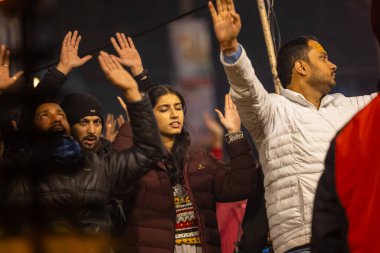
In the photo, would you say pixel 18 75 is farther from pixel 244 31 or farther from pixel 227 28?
pixel 244 31

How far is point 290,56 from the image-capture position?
5094 millimetres

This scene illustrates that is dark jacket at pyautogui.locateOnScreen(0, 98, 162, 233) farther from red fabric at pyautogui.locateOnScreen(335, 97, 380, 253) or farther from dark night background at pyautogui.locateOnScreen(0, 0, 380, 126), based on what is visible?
dark night background at pyautogui.locateOnScreen(0, 0, 380, 126)

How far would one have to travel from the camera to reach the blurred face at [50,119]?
480 cm

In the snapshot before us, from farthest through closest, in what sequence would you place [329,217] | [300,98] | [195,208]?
[195,208] < [300,98] < [329,217]

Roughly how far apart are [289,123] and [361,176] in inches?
86.3

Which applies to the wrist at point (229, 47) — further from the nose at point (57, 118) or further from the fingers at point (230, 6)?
the nose at point (57, 118)

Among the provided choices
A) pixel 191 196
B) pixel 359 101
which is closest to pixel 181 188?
pixel 191 196

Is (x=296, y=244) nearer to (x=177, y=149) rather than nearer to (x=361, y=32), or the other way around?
(x=177, y=149)

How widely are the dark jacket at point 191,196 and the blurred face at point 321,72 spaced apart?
0.57 metres

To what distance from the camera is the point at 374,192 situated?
2.48 metres

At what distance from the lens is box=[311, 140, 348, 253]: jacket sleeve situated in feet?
8.64

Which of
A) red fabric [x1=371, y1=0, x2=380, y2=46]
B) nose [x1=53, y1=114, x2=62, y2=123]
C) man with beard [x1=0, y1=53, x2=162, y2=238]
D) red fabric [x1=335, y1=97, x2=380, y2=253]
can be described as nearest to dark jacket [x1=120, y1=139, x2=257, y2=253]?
man with beard [x1=0, y1=53, x2=162, y2=238]

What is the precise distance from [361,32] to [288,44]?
1017 cm

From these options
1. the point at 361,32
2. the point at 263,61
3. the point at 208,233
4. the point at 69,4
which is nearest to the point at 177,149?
the point at 208,233
